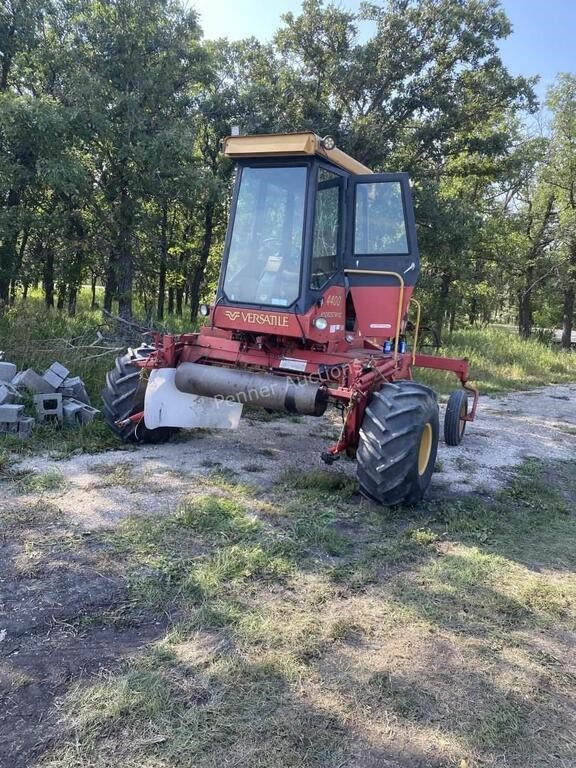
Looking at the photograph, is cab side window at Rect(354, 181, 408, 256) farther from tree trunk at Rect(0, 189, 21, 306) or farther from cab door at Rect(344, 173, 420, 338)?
tree trunk at Rect(0, 189, 21, 306)

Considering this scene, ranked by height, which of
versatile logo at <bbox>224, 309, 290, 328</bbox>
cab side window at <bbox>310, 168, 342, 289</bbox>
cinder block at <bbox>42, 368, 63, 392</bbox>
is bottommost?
→ cinder block at <bbox>42, 368, 63, 392</bbox>

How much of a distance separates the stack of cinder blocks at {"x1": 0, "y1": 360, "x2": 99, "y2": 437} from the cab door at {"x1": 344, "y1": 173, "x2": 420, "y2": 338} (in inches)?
125

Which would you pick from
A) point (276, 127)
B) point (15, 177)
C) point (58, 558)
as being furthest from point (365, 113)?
point (58, 558)

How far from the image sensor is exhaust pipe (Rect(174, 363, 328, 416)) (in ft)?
15.7

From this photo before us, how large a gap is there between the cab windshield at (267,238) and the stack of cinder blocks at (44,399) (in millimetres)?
2311

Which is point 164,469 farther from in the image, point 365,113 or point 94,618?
point 365,113

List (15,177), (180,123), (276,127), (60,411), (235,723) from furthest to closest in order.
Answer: (276,127)
(180,123)
(15,177)
(60,411)
(235,723)

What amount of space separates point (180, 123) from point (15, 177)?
135 inches

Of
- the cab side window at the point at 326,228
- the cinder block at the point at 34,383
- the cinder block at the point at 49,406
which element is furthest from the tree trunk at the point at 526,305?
the cinder block at the point at 49,406

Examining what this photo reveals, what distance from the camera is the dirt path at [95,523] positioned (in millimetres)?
2514

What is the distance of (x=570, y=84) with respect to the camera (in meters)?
21.2

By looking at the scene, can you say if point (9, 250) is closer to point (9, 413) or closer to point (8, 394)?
point (8, 394)

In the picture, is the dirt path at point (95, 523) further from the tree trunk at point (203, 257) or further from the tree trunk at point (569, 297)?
the tree trunk at point (569, 297)

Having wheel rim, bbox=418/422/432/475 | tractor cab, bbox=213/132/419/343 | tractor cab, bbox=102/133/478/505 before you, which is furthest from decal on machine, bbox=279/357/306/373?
wheel rim, bbox=418/422/432/475
